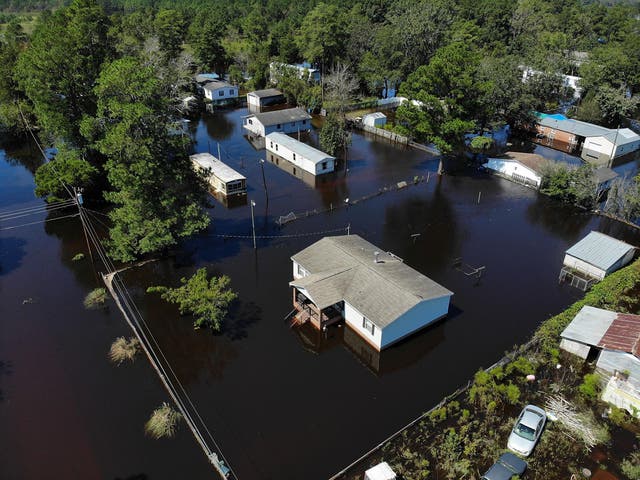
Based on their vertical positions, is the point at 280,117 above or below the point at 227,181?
above

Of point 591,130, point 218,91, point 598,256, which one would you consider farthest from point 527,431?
point 218,91

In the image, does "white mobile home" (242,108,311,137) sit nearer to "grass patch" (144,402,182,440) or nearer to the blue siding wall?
the blue siding wall

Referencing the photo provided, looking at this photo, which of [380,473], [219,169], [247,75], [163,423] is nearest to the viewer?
[380,473]

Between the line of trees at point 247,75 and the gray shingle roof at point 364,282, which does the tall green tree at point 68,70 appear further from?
the gray shingle roof at point 364,282

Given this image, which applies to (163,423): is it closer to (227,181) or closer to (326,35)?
(227,181)

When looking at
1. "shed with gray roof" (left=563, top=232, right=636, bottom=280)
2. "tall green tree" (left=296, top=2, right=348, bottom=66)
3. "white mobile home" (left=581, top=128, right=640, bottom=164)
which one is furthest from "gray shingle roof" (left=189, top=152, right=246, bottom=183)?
"white mobile home" (left=581, top=128, right=640, bottom=164)
